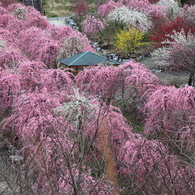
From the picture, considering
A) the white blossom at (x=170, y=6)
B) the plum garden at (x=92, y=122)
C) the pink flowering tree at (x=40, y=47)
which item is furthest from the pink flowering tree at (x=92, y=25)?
the pink flowering tree at (x=40, y=47)

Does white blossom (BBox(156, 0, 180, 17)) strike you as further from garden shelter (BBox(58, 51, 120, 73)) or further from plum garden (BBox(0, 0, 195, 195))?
garden shelter (BBox(58, 51, 120, 73))

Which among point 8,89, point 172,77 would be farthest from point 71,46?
point 172,77

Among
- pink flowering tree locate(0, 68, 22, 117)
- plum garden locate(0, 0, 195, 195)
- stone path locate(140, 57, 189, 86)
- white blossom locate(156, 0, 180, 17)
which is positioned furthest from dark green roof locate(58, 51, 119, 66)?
white blossom locate(156, 0, 180, 17)

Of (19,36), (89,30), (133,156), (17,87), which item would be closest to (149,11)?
(89,30)

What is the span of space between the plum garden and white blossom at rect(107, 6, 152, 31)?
6202mm

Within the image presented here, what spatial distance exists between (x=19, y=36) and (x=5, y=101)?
1083 centimetres

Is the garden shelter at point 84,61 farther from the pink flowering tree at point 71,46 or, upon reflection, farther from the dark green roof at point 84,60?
the pink flowering tree at point 71,46

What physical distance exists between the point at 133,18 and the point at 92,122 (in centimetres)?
2028

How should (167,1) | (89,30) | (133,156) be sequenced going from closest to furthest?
(133,156) < (89,30) < (167,1)

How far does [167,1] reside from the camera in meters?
32.2

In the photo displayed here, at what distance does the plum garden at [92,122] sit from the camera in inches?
211

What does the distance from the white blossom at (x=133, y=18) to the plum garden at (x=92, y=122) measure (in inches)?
244

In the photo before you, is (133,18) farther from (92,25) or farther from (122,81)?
(122,81)

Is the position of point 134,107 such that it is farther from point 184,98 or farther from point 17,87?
point 17,87
